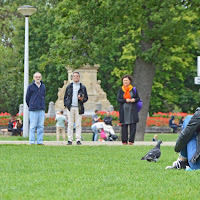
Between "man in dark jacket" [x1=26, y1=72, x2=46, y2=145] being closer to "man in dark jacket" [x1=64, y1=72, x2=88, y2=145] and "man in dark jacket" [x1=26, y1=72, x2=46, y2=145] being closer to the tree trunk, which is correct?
"man in dark jacket" [x1=64, y1=72, x2=88, y2=145]

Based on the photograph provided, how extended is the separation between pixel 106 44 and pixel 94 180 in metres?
18.6

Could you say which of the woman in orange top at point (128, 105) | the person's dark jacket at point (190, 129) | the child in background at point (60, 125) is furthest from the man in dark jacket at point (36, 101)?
the child in background at point (60, 125)

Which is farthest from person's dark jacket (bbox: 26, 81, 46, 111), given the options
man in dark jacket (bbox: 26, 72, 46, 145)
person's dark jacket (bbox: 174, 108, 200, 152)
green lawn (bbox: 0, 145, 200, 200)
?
person's dark jacket (bbox: 174, 108, 200, 152)

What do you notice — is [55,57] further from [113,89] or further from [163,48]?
[113,89]

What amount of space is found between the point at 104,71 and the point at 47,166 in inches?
1949

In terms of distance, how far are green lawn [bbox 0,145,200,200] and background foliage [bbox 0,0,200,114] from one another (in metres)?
15.0

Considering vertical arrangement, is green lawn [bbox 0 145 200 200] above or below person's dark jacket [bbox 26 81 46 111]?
below

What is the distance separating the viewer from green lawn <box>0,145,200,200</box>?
718 cm

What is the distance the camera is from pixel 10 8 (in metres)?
63.3

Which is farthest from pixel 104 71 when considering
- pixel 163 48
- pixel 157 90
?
pixel 163 48

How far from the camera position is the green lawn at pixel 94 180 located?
23.5ft

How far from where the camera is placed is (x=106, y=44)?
88.3ft

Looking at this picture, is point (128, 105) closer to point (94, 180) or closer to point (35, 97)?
point (35, 97)

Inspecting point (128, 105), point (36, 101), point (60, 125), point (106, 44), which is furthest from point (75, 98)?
point (60, 125)
